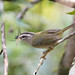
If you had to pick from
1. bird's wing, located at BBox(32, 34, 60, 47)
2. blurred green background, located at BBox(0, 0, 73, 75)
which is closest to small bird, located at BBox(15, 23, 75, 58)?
bird's wing, located at BBox(32, 34, 60, 47)

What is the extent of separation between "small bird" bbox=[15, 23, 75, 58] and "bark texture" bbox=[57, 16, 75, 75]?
0.14 metres

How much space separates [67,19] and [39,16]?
16.8 inches

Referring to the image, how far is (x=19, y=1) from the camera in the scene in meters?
1.96

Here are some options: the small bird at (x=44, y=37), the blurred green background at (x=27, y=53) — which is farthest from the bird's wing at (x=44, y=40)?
the blurred green background at (x=27, y=53)

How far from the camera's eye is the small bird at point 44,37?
7.19ft

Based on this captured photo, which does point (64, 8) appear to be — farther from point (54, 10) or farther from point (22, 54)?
point (22, 54)

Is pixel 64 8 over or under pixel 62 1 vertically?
under

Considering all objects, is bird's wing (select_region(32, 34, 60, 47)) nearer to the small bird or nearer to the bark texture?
the small bird

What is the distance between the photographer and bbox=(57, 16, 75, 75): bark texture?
226 cm

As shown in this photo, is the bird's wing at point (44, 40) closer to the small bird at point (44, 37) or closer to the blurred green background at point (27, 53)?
the small bird at point (44, 37)

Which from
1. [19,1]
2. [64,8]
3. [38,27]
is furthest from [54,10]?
[19,1]

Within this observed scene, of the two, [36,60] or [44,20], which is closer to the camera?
[36,60]

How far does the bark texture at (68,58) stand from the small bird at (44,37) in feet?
0.47

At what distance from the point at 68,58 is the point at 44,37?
324mm
